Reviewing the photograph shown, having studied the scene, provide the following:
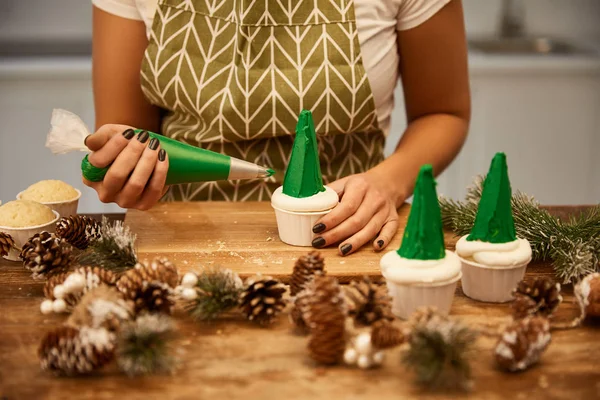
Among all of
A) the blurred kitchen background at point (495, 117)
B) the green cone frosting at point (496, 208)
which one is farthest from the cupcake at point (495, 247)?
the blurred kitchen background at point (495, 117)

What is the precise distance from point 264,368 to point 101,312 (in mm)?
196

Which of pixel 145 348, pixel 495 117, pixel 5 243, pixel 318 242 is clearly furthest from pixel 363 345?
pixel 495 117

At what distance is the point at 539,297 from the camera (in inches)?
34.6

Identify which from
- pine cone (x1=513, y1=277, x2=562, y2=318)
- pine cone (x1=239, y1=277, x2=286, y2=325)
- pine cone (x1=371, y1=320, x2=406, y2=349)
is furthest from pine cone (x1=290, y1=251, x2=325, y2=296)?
pine cone (x1=513, y1=277, x2=562, y2=318)

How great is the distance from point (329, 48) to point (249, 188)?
324 millimetres

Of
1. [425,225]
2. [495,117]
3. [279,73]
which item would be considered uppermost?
[279,73]

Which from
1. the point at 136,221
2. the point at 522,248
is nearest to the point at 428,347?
the point at 522,248

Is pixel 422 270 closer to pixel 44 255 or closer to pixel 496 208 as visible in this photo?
pixel 496 208

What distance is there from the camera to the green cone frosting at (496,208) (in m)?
0.92

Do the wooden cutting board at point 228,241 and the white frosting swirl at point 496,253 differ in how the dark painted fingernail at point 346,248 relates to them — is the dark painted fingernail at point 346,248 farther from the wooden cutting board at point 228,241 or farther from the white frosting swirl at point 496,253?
the white frosting swirl at point 496,253

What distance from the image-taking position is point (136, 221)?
1271 mm

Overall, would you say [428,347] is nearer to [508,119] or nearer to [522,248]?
[522,248]

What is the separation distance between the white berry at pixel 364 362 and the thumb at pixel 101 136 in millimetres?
530

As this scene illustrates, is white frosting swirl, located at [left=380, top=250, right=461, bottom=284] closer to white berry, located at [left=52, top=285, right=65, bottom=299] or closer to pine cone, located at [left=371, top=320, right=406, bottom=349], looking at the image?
pine cone, located at [left=371, top=320, right=406, bottom=349]
